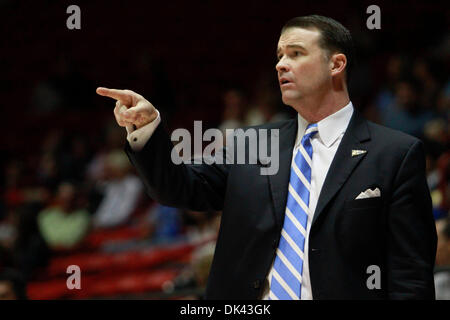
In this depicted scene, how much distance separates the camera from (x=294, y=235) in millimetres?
2186

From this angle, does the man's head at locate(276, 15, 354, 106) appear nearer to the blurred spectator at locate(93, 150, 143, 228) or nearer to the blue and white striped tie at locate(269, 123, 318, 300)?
the blue and white striped tie at locate(269, 123, 318, 300)

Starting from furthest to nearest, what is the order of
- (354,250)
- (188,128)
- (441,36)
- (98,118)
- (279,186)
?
1. (98,118)
2. (188,128)
3. (441,36)
4. (279,186)
5. (354,250)

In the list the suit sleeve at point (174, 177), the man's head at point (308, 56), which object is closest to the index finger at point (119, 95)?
the suit sleeve at point (174, 177)

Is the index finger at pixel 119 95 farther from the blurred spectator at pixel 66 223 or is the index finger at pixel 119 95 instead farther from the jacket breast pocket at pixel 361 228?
the blurred spectator at pixel 66 223

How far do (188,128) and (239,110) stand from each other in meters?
1.27

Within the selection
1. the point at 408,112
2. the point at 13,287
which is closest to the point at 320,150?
the point at 13,287

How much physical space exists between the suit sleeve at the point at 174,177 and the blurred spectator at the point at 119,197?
214 inches

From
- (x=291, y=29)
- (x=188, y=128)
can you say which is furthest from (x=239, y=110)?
(x=291, y=29)

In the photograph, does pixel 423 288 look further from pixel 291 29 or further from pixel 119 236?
pixel 119 236

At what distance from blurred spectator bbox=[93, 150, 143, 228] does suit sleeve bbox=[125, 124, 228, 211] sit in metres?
5.44

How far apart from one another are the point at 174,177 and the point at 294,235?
0.42m

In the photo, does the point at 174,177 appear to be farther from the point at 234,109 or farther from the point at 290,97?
the point at 234,109

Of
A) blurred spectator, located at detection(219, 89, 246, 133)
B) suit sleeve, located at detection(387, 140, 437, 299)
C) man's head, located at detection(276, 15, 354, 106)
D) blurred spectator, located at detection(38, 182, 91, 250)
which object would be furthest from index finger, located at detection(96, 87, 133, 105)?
blurred spectator, located at detection(38, 182, 91, 250)

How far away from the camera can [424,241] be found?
2.19m
